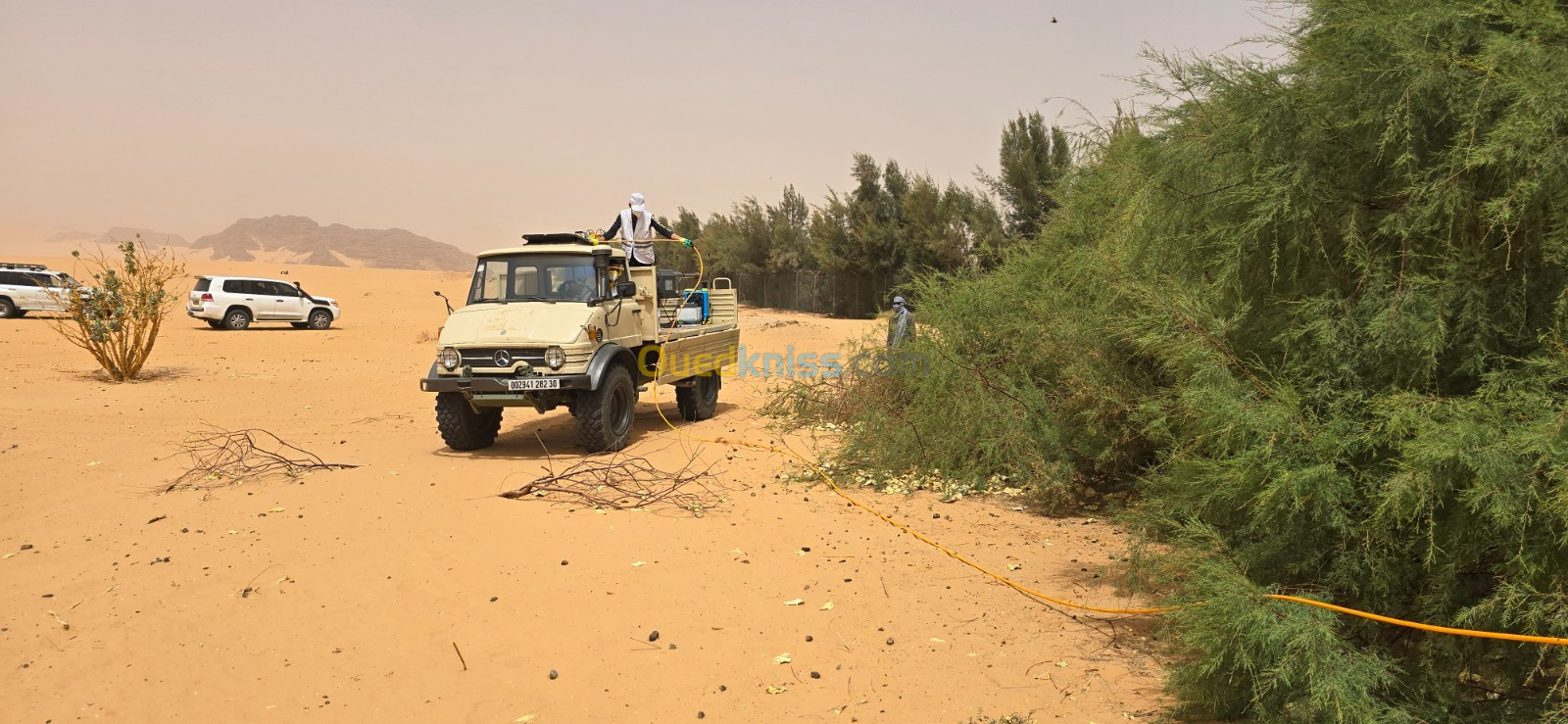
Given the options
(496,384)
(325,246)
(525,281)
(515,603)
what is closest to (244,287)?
(525,281)

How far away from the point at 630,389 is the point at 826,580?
4.18 metres

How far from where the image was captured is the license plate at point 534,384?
858 cm

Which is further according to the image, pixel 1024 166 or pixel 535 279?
pixel 1024 166

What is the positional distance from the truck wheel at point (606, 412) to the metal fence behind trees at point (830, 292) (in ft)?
72.8

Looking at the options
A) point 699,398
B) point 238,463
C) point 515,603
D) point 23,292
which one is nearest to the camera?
point 515,603

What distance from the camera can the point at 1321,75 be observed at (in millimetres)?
3959

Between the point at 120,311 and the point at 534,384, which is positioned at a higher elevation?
the point at 120,311

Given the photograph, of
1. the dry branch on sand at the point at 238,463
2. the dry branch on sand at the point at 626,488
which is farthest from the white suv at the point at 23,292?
the dry branch on sand at the point at 626,488

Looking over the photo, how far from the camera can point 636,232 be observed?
35.6 ft

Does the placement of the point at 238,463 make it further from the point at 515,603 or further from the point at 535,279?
the point at 515,603

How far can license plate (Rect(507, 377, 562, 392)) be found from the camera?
8.58 m

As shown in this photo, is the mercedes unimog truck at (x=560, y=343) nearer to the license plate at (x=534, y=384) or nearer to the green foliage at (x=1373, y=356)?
the license plate at (x=534, y=384)

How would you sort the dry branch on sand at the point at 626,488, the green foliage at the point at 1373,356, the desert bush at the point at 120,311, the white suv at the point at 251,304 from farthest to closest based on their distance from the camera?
the white suv at the point at 251,304 < the desert bush at the point at 120,311 < the dry branch on sand at the point at 626,488 < the green foliage at the point at 1373,356

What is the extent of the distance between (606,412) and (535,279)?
1.72m
